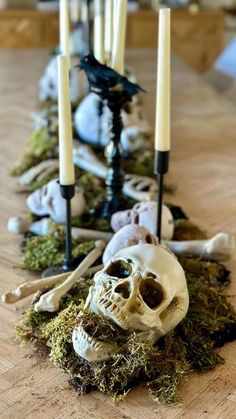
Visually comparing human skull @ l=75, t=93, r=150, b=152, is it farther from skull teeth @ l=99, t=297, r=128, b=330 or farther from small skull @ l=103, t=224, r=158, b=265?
skull teeth @ l=99, t=297, r=128, b=330

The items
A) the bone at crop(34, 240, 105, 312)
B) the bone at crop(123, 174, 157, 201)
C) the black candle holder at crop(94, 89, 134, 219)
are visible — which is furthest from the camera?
the bone at crop(123, 174, 157, 201)

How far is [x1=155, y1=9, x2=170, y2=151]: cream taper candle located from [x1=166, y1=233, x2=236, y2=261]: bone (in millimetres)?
166

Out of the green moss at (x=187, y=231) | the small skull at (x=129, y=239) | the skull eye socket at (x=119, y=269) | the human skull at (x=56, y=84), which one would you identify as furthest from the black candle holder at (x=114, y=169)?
the human skull at (x=56, y=84)

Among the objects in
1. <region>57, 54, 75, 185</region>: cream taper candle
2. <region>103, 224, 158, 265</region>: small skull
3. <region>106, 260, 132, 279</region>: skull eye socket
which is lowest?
<region>103, 224, 158, 265</region>: small skull

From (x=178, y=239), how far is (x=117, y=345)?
0.39m

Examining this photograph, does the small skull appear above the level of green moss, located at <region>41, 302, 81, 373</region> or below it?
above

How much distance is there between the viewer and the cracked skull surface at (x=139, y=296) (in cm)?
72

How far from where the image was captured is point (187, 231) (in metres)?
1.11

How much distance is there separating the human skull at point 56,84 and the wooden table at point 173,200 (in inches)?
2.9

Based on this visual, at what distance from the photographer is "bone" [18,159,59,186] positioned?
1.32 metres

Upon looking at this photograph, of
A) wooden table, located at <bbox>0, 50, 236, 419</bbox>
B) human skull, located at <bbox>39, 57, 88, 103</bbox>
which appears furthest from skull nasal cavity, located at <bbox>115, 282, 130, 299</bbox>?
human skull, located at <bbox>39, 57, 88, 103</bbox>

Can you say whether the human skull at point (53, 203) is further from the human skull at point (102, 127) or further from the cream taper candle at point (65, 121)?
the human skull at point (102, 127)

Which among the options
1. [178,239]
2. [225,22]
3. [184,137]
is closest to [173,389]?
[178,239]

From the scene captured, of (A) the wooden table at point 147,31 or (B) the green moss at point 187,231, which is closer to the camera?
(B) the green moss at point 187,231
